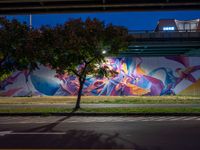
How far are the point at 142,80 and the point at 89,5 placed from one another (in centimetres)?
2557

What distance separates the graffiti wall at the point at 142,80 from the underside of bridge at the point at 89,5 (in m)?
24.1

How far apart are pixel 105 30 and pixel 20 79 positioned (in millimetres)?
17773

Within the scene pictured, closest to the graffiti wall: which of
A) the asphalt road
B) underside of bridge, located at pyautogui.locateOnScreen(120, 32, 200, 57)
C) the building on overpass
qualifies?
underside of bridge, located at pyautogui.locateOnScreen(120, 32, 200, 57)

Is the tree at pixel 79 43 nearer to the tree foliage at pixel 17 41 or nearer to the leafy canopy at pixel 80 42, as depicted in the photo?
the leafy canopy at pixel 80 42

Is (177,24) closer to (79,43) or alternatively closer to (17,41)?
(79,43)

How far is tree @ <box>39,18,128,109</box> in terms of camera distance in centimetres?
2283

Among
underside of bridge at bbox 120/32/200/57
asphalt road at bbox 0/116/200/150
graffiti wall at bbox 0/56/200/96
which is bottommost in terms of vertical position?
asphalt road at bbox 0/116/200/150

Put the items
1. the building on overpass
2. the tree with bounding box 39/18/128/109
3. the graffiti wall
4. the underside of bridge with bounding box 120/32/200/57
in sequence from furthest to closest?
the building on overpass, the graffiti wall, the underside of bridge with bounding box 120/32/200/57, the tree with bounding box 39/18/128/109

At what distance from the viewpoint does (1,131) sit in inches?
549

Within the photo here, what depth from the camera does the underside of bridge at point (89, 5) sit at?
12.4 metres

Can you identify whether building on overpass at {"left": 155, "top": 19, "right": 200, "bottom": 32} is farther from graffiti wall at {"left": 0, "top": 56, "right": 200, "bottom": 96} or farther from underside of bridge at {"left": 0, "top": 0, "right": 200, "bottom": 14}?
underside of bridge at {"left": 0, "top": 0, "right": 200, "bottom": 14}

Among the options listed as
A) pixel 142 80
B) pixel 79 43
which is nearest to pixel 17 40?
pixel 79 43

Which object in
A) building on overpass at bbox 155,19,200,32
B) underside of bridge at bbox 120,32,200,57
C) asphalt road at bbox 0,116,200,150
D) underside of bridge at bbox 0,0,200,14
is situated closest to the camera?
asphalt road at bbox 0,116,200,150

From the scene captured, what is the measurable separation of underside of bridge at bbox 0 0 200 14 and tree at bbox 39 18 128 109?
8884mm
